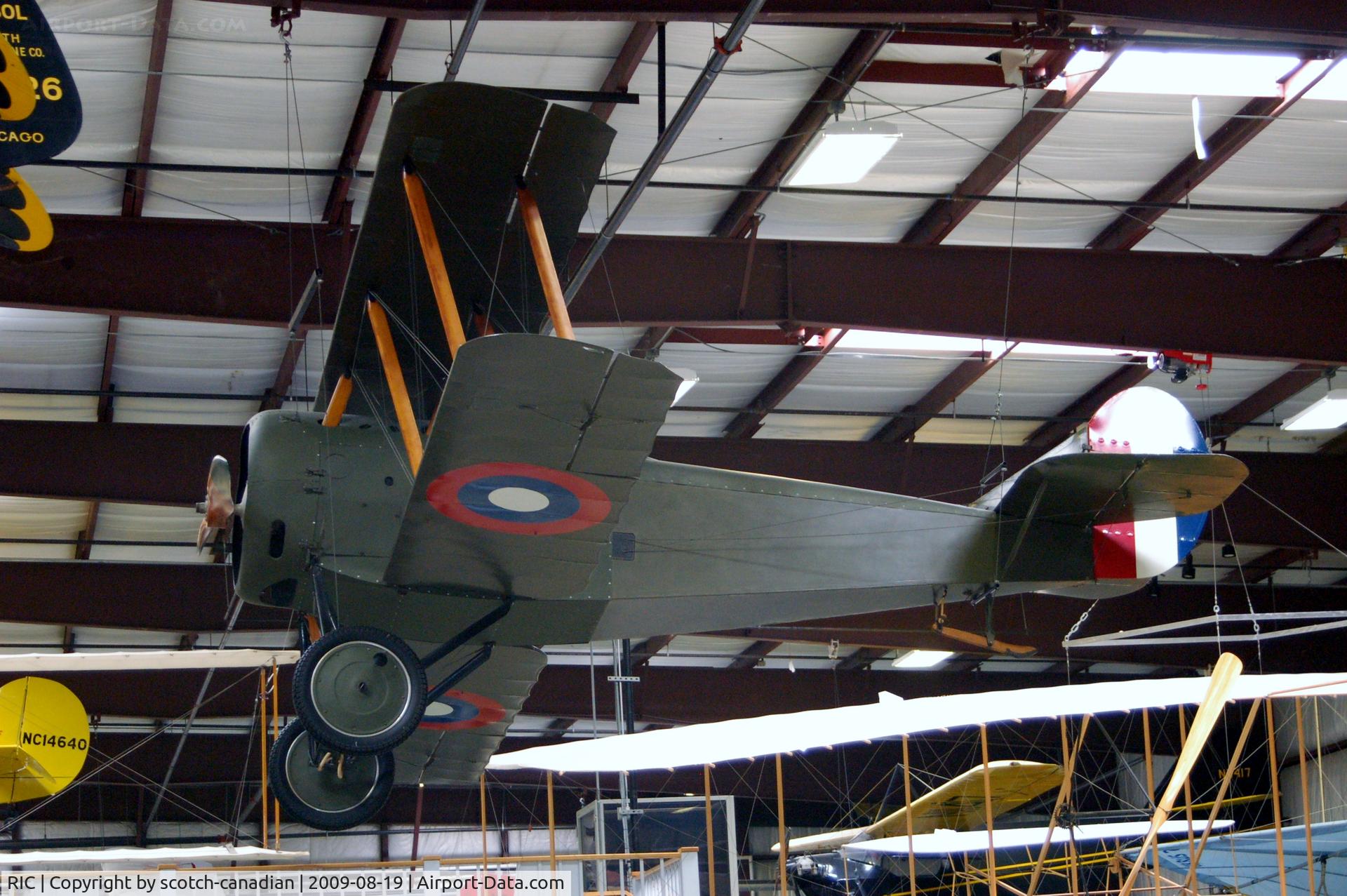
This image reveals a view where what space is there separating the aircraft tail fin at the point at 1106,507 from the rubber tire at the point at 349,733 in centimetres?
430

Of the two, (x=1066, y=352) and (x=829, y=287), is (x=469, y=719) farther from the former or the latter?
(x=1066, y=352)

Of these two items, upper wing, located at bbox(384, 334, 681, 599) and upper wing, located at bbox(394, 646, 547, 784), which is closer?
upper wing, located at bbox(384, 334, 681, 599)

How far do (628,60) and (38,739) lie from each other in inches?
401

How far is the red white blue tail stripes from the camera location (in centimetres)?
974

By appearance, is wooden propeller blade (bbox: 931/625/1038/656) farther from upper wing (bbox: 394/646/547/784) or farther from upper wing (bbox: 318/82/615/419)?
upper wing (bbox: 318/82/615/419)

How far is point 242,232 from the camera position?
11.7m

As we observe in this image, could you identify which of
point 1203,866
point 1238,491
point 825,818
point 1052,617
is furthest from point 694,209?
point 825,818

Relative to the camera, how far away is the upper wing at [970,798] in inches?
666

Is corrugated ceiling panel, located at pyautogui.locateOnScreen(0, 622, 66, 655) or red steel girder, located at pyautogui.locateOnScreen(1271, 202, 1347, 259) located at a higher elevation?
red steel girder, located at pyautogui.locateOnScreen(1271, 202, 1347, 259)

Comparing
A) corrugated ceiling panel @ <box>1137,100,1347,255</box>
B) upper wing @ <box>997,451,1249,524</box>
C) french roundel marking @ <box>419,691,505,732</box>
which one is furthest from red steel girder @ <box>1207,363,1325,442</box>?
french roundel marking @ <box>419,691,505,732</box>

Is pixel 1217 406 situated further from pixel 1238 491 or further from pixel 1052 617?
pixel 1052 617

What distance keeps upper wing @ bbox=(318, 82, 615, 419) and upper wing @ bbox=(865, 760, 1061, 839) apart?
9.99 m

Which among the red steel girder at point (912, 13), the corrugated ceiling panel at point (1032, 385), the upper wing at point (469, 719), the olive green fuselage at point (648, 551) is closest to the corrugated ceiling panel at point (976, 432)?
the corrugated ceiling panel at point (1032, 385)

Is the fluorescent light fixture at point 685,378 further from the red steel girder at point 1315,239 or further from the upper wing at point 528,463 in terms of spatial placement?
the red steel girder at point 1315,239
